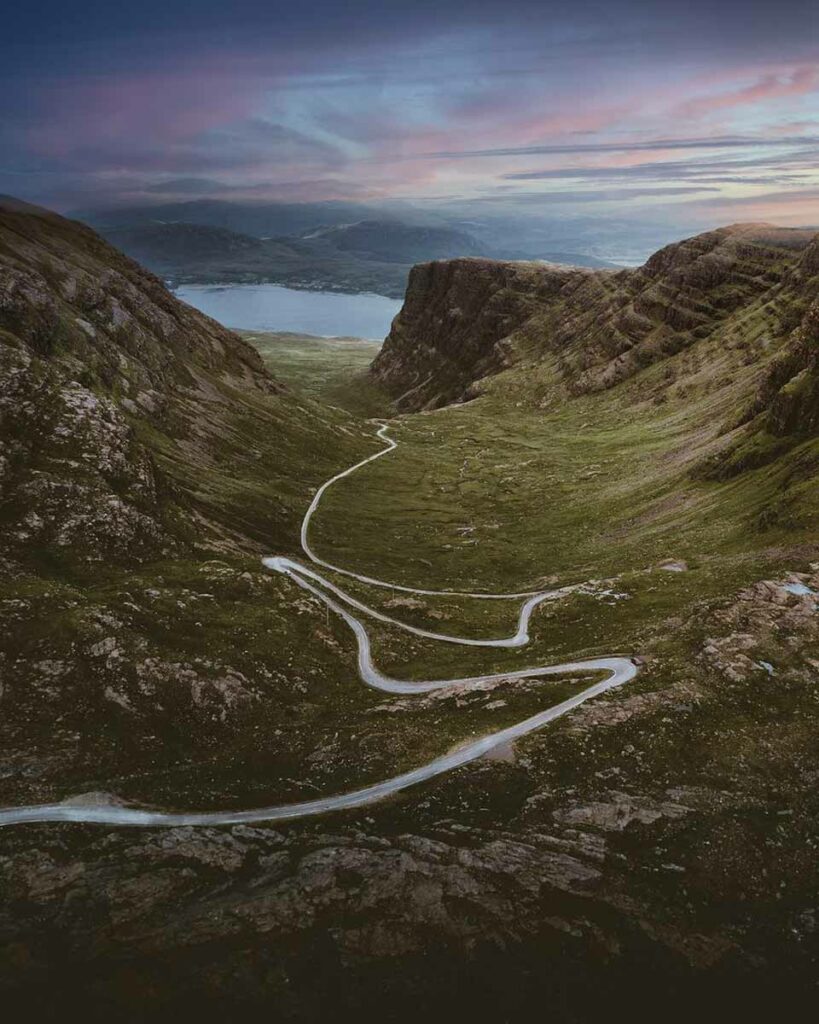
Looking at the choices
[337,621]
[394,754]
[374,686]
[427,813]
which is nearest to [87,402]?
[337,621]

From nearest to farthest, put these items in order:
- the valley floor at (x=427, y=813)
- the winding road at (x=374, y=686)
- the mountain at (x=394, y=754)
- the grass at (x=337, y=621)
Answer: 1. the valley floor at (x=427, y=813)
2. the mountain at (x=394, y=754)
3. the winding road at (x=374, y=686)
4. the grass at (x=337, y=621)

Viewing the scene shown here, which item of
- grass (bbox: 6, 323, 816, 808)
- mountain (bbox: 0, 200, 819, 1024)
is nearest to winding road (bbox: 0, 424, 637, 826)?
mountain (bbox: 0, 200, 819, 1024)

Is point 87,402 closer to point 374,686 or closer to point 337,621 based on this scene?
point 337,621

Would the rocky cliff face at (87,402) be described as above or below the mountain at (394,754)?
above

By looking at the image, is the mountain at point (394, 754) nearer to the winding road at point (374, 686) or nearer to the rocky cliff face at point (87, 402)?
the rocky cliff face at point (87, 402)

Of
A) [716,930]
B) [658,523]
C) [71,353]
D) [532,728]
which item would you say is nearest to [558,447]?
[658,523]

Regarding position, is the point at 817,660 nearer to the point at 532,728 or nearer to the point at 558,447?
the point at 532,728

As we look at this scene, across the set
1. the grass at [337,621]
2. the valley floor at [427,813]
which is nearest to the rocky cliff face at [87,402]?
the grass at [337,621]

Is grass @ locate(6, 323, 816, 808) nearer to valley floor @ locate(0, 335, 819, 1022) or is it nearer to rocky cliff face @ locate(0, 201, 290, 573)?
valley floor @ locate(0, 335, 819, 1022)
